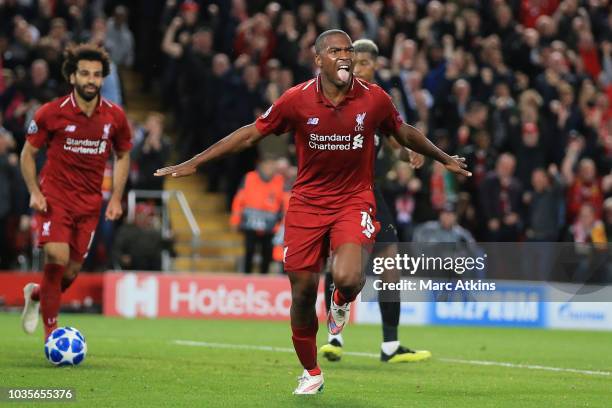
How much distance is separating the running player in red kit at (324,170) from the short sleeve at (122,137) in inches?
118

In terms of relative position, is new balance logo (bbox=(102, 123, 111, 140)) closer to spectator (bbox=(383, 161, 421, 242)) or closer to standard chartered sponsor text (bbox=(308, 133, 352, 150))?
standard chartered sponsor text (bbox=(308, 133, 352, 150))

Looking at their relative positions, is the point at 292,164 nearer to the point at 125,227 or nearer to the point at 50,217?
the point at 125,227

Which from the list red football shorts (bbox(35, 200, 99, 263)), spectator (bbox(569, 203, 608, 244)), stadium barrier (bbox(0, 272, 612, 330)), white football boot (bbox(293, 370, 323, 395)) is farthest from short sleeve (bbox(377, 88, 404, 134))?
spectator (bbox(569, 203, 608, 244))

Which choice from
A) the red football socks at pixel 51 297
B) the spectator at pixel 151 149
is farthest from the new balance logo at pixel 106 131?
the spectator at pixel 151 149

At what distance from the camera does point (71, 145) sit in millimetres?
12031

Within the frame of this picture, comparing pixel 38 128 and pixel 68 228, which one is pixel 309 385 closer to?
pixel 68 228

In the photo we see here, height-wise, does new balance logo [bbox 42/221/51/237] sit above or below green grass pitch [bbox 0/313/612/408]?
above

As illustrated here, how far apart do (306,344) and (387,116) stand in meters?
1.74

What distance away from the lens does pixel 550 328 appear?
19.9 meters

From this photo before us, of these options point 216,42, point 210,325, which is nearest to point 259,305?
point 210,325

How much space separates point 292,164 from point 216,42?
2752mm

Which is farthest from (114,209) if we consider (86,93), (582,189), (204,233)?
(582,189)

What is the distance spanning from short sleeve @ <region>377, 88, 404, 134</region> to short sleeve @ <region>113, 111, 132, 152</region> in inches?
134

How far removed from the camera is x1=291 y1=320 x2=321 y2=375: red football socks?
9438 millimetres
